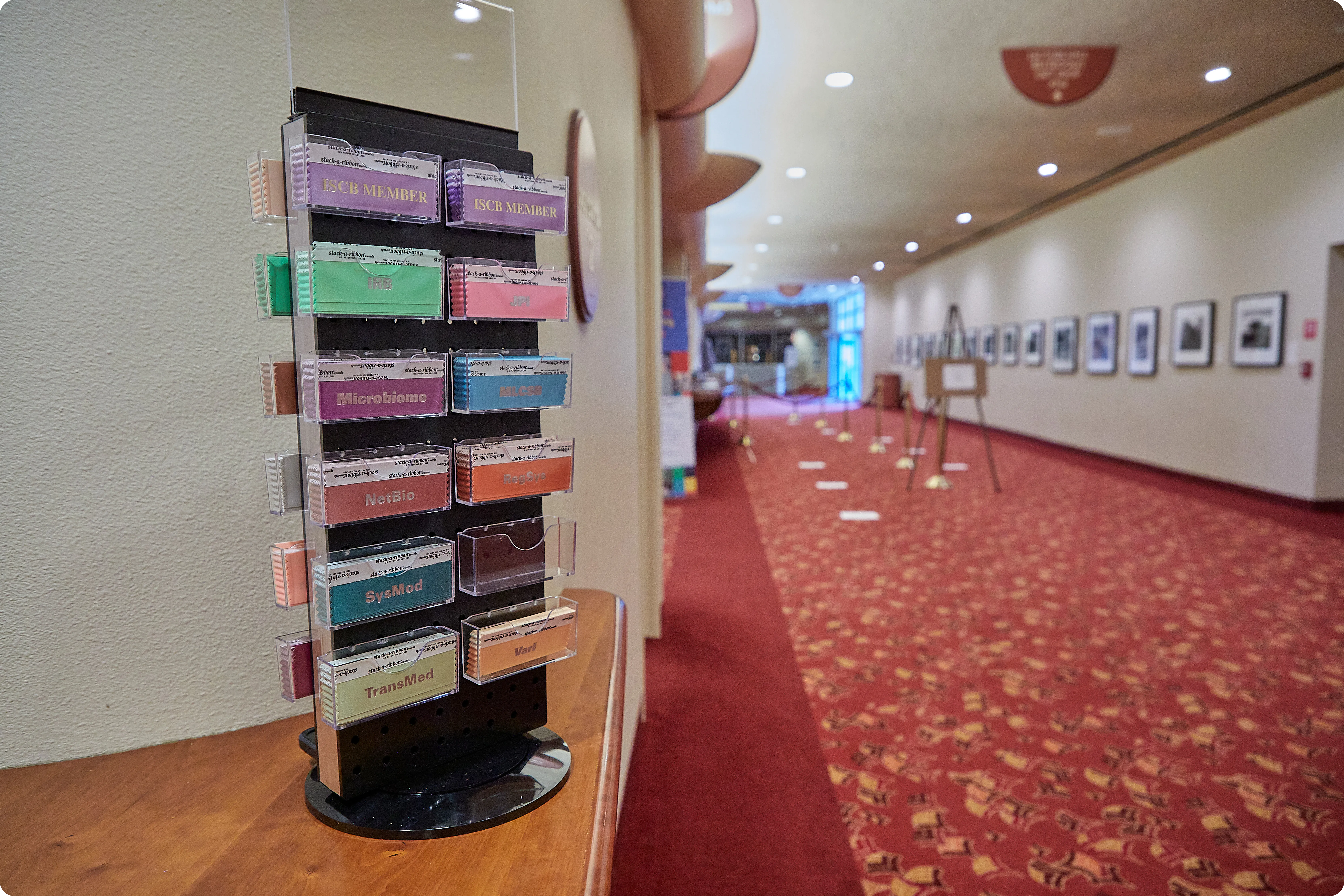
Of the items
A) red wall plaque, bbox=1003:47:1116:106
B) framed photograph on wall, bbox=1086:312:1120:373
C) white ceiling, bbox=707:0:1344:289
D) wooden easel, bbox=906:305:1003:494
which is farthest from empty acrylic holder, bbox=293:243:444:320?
framed photograph on wall, bbox=1086:312:1120:373

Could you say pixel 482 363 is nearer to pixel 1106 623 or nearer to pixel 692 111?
pixel 692 111

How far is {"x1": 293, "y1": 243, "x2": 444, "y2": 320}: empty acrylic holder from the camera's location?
0.71 metres

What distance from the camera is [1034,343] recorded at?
12.9 m

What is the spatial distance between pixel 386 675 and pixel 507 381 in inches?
13.3

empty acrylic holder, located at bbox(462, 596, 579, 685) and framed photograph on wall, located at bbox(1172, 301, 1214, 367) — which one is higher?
framed photograph on wall, located at bbox(1172, 301, 1214, 367)

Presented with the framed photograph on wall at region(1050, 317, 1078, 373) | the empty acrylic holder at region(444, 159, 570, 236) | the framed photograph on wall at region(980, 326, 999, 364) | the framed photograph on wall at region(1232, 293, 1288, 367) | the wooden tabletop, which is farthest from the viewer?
the framed photograph on wall at region(980, 326, 999, 364)

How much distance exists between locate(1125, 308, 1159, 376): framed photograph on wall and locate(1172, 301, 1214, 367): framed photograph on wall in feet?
1.10

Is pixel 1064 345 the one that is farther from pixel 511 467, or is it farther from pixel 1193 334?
pixel 511 467

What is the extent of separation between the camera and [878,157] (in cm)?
926

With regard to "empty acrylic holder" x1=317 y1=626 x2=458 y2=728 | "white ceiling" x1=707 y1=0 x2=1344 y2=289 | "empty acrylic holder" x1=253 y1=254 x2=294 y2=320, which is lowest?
"empty acrylic holder" x1=317 y1=626 x2=458 y2=728

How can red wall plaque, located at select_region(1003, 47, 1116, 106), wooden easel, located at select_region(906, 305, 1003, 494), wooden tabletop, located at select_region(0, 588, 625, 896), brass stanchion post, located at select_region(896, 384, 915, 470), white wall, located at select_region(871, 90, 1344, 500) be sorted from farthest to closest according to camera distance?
brass stanchion post, located at select_region(896, 384, 915, 470) → wooden easel, located at select_region(906, 305, 1003, 494) → white wall, located at select_region(871, 90, 1344, 500) → red wall plaque, located at select_region(1003, 47, 1116, 106) → wooden tabletop, located at select_region(0, 588, 625, 896)

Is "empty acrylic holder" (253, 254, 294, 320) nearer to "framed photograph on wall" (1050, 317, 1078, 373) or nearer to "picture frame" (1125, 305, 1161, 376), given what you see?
"picture frame" (1125, 305, 1161, 376)

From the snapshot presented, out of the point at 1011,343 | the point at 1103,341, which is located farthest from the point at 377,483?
the point at 1011,343

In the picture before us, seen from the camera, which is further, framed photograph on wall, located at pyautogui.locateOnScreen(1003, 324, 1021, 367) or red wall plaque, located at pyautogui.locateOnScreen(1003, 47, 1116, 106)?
framed photograph on wall, located at pyautogui.locateOnScreen(1003, 324, 1021, 367)
